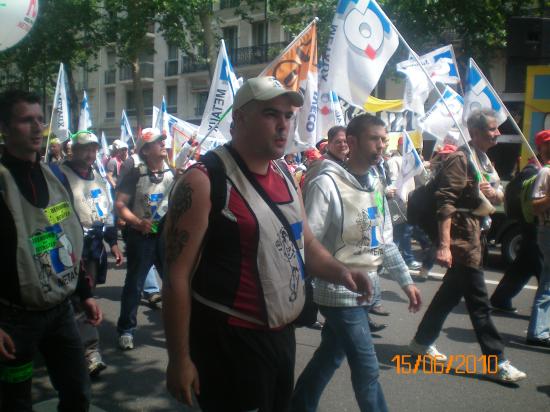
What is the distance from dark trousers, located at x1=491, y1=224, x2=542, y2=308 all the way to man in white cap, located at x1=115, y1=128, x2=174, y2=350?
3.59 metres

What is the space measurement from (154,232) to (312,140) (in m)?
1.73

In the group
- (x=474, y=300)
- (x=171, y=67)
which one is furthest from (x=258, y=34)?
(x=474, y=300)

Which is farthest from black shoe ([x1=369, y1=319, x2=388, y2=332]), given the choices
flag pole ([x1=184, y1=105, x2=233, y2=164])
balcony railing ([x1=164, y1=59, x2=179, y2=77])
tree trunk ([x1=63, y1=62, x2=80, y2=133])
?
balcony railing ([x1=164, y1=59, x2=179, y2=77])

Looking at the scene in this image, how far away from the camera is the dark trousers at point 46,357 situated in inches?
104

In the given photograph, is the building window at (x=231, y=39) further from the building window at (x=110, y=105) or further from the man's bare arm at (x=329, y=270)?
the man's bare arm at (x=329, y=270)

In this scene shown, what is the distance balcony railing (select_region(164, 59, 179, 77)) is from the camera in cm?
4284

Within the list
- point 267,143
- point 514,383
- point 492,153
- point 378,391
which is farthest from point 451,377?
point 492,153

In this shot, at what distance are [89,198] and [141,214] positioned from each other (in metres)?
0.61

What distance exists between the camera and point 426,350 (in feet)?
15.7

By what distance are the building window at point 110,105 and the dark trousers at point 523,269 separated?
44200mm

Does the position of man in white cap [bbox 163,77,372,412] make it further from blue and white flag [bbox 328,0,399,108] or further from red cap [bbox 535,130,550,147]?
red cap [bbox 535,130,550,147]

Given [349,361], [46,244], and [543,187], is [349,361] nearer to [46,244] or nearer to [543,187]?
[46,244]

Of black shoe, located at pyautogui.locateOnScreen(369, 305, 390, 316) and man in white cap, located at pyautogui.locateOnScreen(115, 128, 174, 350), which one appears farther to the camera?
black shoe, located at pyautogui.locateOnScreen(369, 305, 390, 316)
